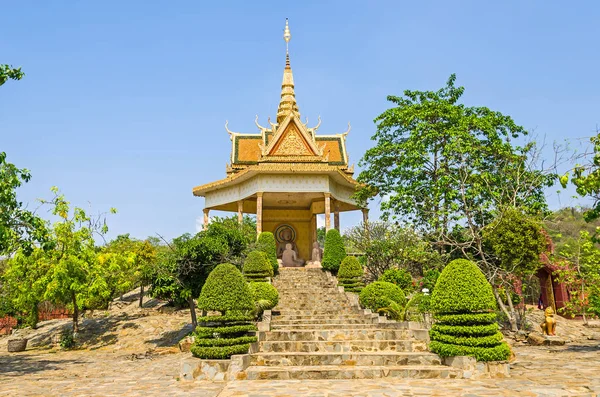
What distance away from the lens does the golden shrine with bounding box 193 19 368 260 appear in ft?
78.8

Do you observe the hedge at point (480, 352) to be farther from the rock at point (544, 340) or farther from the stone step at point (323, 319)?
the rock at point (544, 340)

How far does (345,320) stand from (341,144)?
17268 millimetres

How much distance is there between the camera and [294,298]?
1744 cm

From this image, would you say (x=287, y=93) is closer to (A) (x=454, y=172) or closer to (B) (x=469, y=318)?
(A) (x=454, y=172)

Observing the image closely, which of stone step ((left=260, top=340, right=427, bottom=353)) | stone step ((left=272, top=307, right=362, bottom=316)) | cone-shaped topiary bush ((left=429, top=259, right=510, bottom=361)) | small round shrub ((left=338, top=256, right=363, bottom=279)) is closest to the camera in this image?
cone-shaped topiary bush ((left=429, top=259, right=510, bottom=361))

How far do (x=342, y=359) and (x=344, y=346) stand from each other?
39.4 inches

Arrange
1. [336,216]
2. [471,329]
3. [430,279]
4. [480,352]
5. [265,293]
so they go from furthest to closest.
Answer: [336,216]
[430,279]
[265,293]
[471,329]
[480,352]

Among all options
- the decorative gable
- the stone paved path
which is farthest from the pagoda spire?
the stone paved path

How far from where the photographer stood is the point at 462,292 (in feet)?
32.5

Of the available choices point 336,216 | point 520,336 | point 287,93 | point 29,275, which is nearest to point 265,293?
point 520,336

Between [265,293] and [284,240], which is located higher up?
[284,240]

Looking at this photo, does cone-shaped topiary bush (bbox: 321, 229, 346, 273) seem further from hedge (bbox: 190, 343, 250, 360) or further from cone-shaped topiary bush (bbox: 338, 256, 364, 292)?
hedge (bbox: 190, 343, 250, 360)

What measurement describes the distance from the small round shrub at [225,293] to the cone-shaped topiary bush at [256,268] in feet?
24.7

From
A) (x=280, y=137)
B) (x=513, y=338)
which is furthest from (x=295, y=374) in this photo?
(x=280, y=137)
